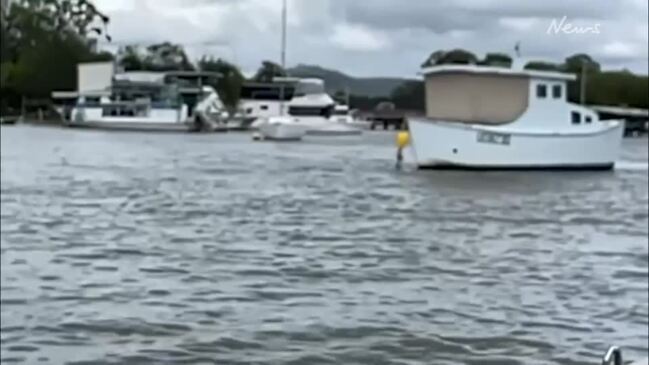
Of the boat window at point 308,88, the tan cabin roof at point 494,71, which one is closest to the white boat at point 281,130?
the boat window at point 308,88

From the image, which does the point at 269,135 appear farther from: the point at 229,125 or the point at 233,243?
the point at 233,243

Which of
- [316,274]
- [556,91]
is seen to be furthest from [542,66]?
[316,274]

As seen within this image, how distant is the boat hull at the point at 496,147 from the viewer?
45938 millimetres

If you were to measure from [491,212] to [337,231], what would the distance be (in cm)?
712

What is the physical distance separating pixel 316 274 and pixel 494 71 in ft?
105

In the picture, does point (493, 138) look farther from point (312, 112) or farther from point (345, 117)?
A: point (345, 117)

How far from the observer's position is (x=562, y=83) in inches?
1891

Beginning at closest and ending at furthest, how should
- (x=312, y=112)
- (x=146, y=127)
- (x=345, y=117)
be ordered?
Result: 1. (x=146, y=127)
2. (x=312, y=112)
3. (x=345, y=117)

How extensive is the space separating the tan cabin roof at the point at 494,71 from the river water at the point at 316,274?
34.7 feet

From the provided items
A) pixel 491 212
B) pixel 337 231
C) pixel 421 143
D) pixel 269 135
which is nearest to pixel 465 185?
pixel 421 143

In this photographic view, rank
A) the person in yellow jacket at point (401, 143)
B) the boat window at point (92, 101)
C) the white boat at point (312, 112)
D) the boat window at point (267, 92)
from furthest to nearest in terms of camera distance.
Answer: the boat window at point (267, 92) < the boat window at point (92, 101) < the white boat at point (312, 112) < the person in yellow jacket at point (401, 143)

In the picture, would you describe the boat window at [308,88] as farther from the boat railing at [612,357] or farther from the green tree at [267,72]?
the boat railing at [612,357]

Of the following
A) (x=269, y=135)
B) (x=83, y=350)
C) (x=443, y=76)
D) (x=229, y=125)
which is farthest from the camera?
(x=229, y=125)

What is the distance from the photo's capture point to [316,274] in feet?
57.7
